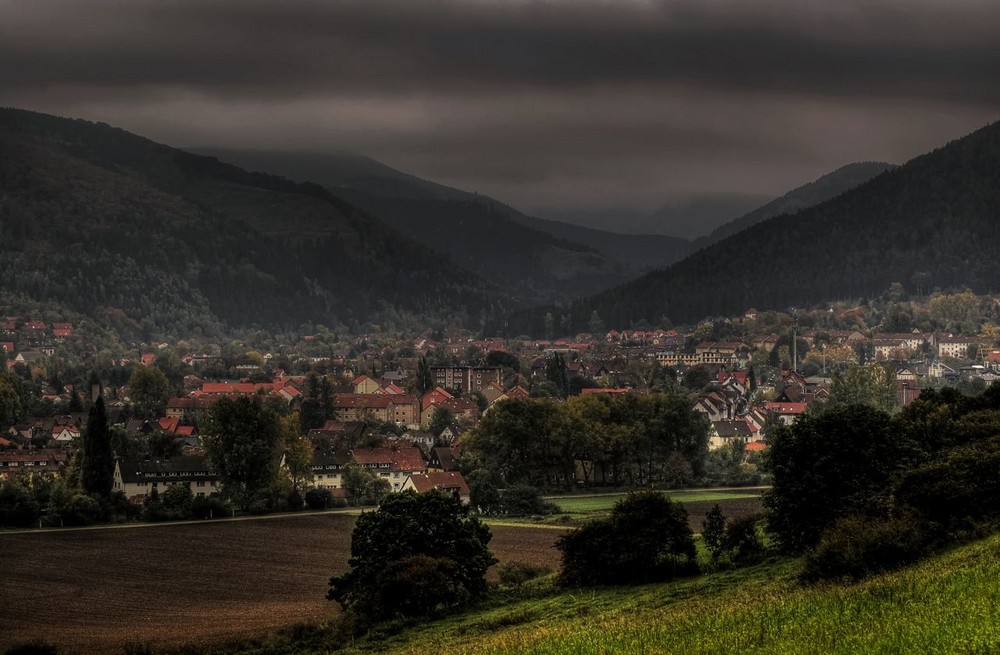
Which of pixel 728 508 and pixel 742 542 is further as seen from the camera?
pixel 728 508

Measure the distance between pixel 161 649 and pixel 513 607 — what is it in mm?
10238

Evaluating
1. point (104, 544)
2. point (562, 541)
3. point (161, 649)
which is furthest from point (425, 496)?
point (104, 544)

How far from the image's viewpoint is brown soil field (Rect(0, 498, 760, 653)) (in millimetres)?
43438

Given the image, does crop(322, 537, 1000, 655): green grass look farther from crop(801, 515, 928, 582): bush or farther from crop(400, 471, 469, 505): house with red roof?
crop(400, 471, 469, 505): house with red roof

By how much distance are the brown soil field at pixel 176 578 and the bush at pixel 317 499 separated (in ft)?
16.5

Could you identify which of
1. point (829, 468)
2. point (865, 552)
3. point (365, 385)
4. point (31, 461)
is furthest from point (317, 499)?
point (365, 385)

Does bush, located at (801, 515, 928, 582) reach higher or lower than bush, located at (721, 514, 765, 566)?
higher

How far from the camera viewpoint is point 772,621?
80.0 feet

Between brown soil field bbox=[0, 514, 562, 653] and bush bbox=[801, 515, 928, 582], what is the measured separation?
57.9 ft

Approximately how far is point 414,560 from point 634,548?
6762 mm

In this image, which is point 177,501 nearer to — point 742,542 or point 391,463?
point 391,463

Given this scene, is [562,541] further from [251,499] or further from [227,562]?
[251,499]

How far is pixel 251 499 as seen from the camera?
76.1 m

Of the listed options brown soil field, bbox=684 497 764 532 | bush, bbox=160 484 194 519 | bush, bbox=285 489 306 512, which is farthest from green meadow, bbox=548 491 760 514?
bush, bbox=160 484 194 519
